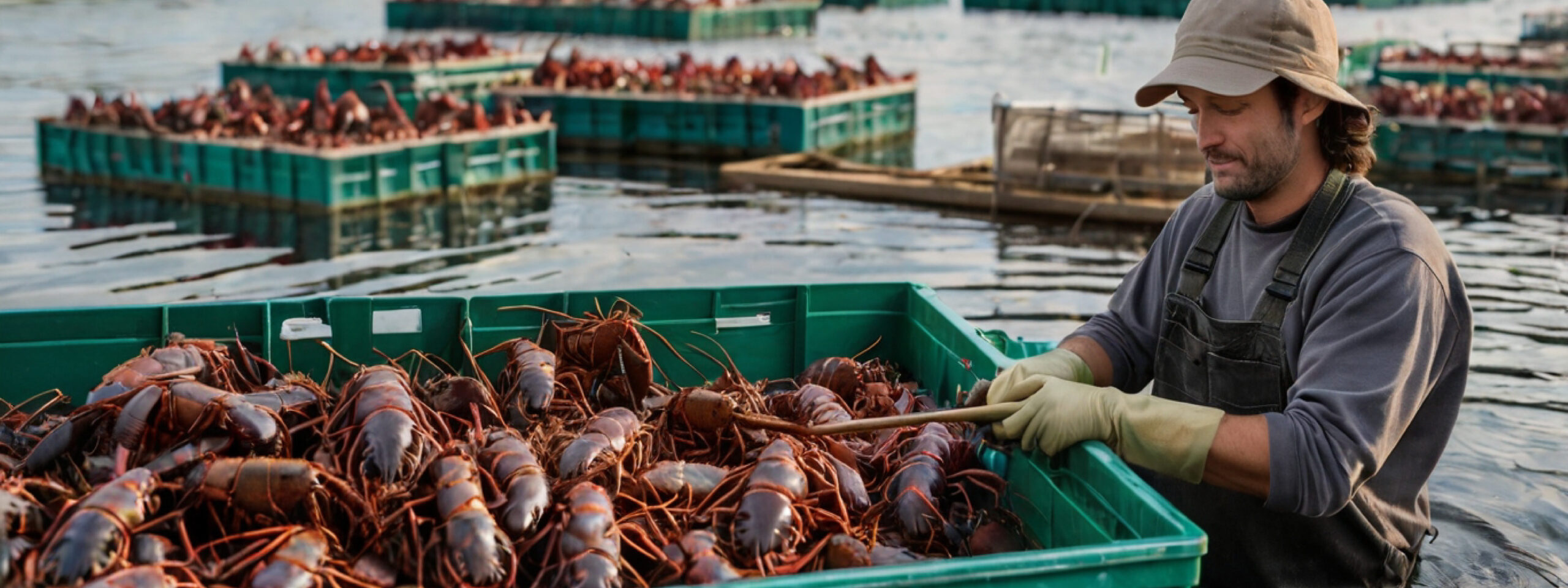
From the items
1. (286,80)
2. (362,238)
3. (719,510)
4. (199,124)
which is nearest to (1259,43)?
(719,510)

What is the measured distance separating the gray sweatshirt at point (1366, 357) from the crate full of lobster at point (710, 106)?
11702 millimetres

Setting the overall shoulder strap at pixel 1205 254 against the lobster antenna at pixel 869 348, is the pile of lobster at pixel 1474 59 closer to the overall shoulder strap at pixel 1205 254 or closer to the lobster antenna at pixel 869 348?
the lobster antenna at pixel 869 348

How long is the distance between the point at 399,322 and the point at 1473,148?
12077 mm

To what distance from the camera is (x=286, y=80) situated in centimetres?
1811

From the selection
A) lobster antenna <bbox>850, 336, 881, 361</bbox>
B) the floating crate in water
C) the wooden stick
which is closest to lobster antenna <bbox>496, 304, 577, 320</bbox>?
lobster antenna <bbox>850, 336, 881, 361</bbox>

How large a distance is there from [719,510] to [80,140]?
37.8 feet

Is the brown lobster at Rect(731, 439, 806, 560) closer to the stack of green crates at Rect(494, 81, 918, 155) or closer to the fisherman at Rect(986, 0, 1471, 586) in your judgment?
the fisherman at Rect(986, 0, 1471, 586)

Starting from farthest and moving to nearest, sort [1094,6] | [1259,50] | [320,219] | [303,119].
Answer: [1094,6] → [303,119] → [320,219] → [1259,50]

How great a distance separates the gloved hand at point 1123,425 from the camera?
9.57ft

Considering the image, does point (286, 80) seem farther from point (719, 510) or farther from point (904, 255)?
point (719, 510)

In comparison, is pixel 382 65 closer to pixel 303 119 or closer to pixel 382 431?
pixel 303 119

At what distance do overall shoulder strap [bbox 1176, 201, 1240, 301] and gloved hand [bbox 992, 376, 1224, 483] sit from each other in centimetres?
37

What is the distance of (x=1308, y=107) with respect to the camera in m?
3.06

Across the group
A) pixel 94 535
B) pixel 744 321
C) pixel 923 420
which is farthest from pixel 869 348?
pixel 94 535
